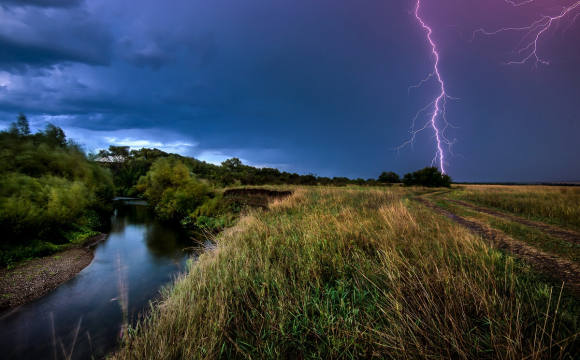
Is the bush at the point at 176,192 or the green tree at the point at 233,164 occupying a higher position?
the green tree at the point at 233,164

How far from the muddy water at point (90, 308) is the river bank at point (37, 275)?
372 millimetres

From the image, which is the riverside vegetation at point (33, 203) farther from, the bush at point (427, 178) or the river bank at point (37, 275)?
the bush at point (427, 178)

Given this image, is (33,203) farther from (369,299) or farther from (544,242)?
(544,242)

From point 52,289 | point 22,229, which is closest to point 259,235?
point 52,289

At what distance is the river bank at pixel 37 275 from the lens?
300 inches

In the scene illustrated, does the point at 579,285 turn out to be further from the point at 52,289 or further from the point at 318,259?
the point at 52,289

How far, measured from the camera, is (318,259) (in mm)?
4172

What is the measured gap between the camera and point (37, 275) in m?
9.00

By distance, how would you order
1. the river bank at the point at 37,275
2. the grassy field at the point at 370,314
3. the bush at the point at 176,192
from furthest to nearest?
the bush at the point at 176,192 → the river bank at the point at 37,275 → the grassy field at the point at 370,314

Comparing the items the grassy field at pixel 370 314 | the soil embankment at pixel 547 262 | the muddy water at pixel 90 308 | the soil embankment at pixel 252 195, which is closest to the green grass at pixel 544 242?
the soil embankment at pixel 547 262

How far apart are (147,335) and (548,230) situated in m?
11.8

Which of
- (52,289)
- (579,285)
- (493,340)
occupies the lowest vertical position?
(52,289)

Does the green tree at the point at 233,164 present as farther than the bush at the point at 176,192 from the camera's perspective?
Yes

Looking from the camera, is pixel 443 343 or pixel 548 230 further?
pixel 548 230
